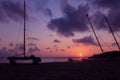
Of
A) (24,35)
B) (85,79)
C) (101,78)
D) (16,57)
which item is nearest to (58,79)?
(85,79)

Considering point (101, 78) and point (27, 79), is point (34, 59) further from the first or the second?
point (101, 78)

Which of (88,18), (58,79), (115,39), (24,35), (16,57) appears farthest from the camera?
(88,18)

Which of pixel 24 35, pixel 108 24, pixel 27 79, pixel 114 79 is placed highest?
pixel 108 24

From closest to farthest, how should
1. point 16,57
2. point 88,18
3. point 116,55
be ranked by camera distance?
point 16,57, point 116,55, point 88,18

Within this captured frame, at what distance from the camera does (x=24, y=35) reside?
4397 centimetres

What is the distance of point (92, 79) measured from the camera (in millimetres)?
Answer: 17781

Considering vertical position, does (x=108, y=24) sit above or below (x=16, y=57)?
above

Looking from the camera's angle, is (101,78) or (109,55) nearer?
(101,78)

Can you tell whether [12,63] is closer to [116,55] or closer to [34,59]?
[34,59]

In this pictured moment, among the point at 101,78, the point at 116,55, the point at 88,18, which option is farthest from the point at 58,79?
the point at 88,18

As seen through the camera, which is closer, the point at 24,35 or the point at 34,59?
the point at 34,59

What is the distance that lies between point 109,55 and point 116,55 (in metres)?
2.04

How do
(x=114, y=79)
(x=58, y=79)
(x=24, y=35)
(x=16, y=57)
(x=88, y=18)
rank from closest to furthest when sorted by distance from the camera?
1. (x=114, y=79)
2. (x=58, y=79)
3. (x=16, y=57)
4. (x=24, y=35)
5. (x=88, y=18)

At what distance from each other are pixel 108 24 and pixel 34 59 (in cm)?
3066
